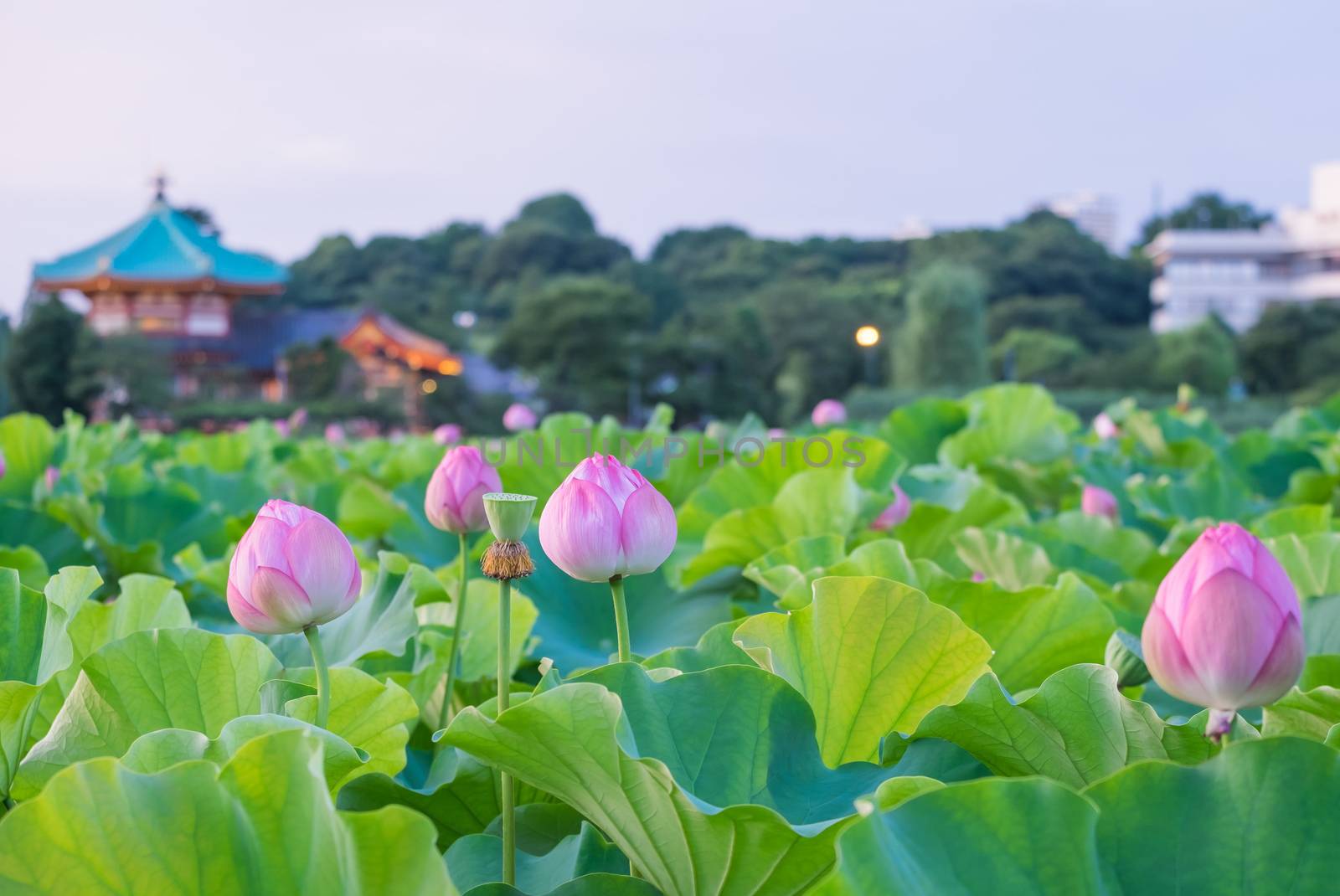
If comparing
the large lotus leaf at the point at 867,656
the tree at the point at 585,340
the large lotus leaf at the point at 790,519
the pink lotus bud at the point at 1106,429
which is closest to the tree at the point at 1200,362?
the tree at the point at 585,340

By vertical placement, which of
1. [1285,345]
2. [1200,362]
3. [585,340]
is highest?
[585,340]

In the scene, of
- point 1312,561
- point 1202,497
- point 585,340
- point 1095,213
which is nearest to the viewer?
point 1312,561

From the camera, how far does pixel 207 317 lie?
22.2 m

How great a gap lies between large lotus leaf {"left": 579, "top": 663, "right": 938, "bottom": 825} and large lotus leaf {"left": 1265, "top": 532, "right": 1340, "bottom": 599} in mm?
497

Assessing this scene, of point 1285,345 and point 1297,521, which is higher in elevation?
point 1297,521

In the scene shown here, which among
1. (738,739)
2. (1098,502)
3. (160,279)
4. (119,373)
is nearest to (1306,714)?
(738,739)

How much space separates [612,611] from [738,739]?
0.55 m

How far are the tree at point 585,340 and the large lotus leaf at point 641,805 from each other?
19.8 metres

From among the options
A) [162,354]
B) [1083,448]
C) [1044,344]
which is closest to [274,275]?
[162,354]

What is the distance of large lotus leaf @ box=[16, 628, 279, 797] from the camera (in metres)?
0.50

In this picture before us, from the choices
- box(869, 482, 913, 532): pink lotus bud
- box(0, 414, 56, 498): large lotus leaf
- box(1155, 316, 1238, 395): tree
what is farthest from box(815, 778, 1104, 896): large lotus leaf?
box(1155, 316, 1238, 395): tree

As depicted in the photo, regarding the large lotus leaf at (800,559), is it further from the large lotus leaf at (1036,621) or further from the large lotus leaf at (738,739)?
the large lotus leaf at (738,739)

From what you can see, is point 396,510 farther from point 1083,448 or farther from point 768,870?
point 1083,448

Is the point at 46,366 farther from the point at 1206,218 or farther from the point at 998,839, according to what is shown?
the point at 1206,218
